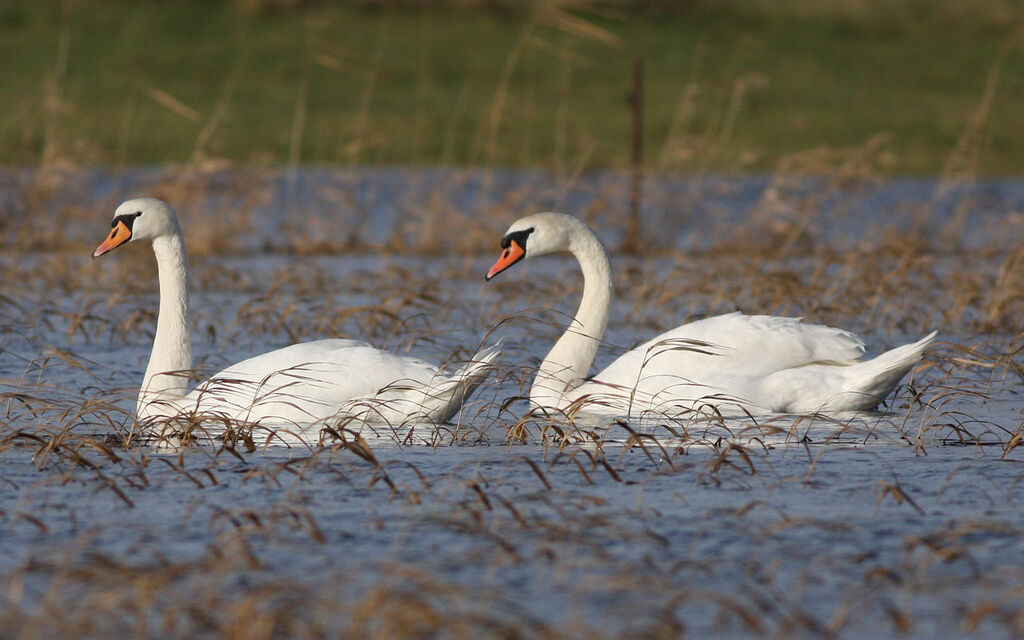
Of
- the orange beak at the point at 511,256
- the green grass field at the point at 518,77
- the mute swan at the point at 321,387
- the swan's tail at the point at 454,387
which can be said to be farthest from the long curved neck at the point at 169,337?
the green grass field at the point at 518,77

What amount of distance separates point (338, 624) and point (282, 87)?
98.7 ft

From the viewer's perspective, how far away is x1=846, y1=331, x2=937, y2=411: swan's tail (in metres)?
5.62

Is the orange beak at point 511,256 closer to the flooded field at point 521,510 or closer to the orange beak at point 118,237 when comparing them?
the flooded field at point 521,510

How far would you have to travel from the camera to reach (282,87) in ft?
106

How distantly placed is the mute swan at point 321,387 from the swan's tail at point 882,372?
1495mm

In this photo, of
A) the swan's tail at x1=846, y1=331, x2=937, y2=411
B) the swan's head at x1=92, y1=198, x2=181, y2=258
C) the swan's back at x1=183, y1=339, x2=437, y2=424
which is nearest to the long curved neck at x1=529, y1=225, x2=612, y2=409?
the swan's back at x1=183, y1=339, x2=437, y2=424

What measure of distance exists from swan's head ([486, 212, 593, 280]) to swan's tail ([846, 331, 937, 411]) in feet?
5.15

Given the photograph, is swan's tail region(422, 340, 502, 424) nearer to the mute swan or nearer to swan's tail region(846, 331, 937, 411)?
the mute swan

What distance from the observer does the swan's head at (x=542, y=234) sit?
6859 millimetres

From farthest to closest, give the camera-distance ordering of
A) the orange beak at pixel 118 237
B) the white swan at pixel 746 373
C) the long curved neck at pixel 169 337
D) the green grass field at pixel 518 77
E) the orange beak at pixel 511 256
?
the green grass field at pixel 518 77
the orange beak at pixel 511 256
the orange beak at pixel 118 237
the white swan at pixel 746 373
the long curved neck at pixel 169 337

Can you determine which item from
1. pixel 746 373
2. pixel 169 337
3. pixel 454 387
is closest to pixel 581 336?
pixel 746 373

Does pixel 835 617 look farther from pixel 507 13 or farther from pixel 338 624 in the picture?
pixel 507 13

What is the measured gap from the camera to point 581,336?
6.72 m

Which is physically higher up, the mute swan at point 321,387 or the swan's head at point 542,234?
the swan's head at point 542,234
